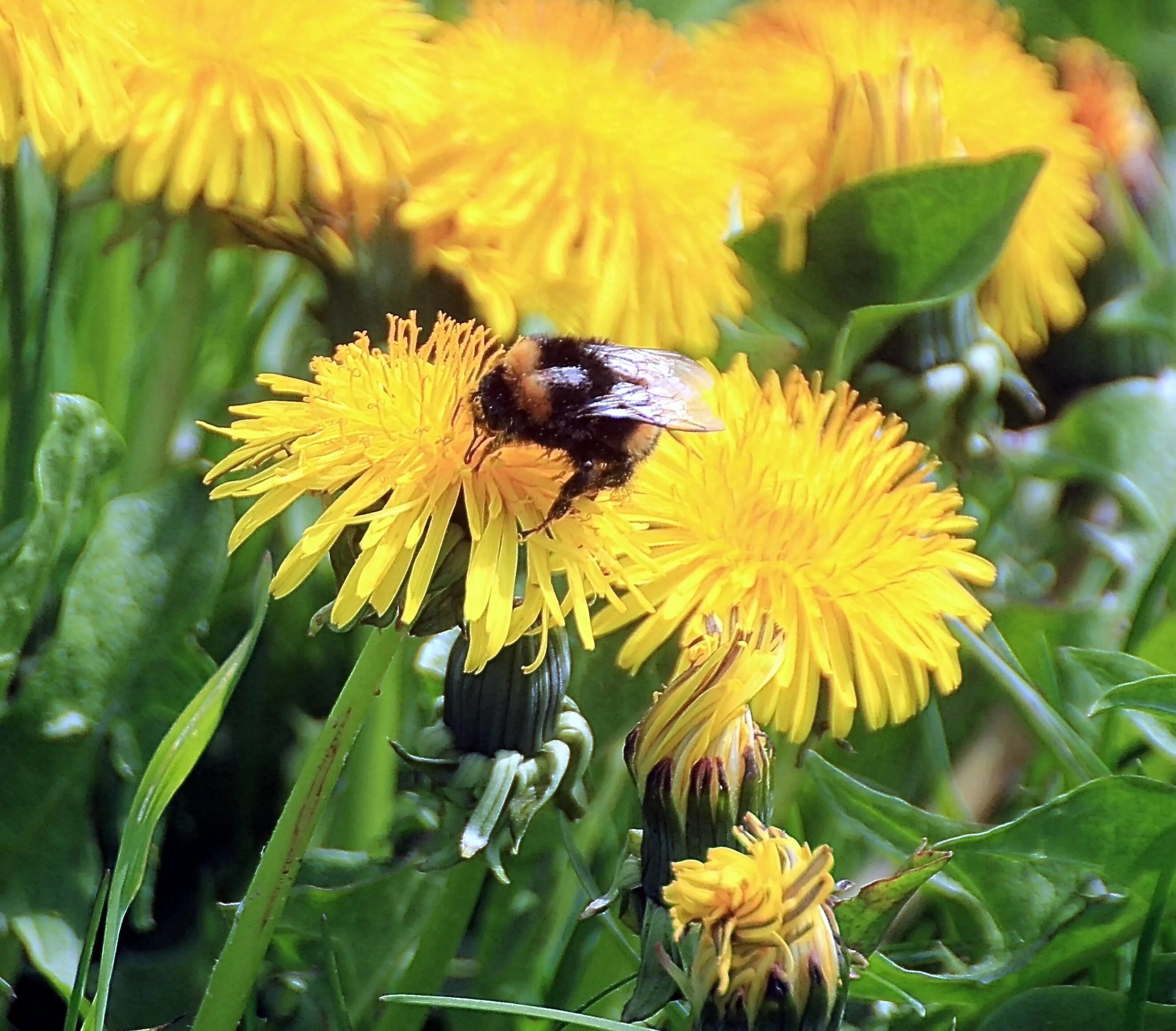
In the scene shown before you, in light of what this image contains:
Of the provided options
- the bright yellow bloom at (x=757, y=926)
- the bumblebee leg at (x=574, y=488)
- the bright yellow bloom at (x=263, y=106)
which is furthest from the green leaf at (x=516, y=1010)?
the bright yellow bloom at (x=263, y=106)

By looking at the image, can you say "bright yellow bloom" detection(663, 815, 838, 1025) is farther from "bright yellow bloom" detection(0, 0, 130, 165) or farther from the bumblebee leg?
"bright yellow bloom" detection(0, 0, 130, 165)

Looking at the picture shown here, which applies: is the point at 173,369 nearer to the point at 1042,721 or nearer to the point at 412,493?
the point at 412,493

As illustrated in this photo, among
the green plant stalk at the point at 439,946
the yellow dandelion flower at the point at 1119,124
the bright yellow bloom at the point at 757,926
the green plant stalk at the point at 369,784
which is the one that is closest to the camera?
the bright yellow bloom at the point at 757,926

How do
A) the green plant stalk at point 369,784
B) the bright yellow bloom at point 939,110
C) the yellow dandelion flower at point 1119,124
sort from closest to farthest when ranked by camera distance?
the green plant stalk at point 369,784 → the bright yellow bloom at point 939,110 → the yellow dandelion flower at point 1119,124

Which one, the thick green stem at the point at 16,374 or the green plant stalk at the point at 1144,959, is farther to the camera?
the thick green stem at the point at 16,374

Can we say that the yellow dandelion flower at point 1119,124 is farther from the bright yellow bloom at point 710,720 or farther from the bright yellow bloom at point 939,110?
the bright yellow bloom at point 710,720

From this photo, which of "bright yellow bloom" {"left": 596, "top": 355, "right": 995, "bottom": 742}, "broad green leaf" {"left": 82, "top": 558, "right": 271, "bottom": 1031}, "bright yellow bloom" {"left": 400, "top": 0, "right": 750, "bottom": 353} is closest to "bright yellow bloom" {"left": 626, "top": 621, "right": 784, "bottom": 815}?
"bright yellow bloom" {"left": 596, "top": 355, "right": 995, "bottom": 742}

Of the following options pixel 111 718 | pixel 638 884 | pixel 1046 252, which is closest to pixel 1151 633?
pixel 1046 252
